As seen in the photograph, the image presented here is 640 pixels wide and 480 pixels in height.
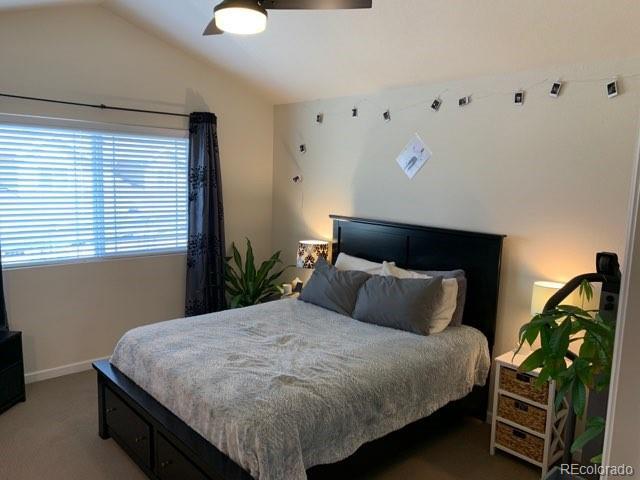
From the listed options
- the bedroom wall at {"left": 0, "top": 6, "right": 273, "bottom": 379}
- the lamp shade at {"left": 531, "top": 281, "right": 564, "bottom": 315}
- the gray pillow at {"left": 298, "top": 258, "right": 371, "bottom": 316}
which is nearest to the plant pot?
the lamp shade at {"left": 531, "top": 281, "right": 564, "bottom": 315}

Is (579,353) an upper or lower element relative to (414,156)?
lower

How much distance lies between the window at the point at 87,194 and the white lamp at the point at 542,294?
10.1ft

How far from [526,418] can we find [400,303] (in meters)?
0.96

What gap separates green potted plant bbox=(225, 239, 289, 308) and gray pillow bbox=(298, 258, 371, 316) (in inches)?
38.0

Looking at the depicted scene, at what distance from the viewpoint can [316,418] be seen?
2.12 m

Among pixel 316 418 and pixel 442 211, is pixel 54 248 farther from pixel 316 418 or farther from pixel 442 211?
pixel 442 211

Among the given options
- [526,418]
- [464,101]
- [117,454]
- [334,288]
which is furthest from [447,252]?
[117,454]

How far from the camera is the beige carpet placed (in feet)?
8.59

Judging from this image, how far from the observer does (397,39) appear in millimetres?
3070

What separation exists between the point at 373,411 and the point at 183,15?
307cm

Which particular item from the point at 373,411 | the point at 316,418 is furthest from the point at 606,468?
the point at 373,411

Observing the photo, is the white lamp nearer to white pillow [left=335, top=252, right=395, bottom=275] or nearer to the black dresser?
white pillow [left=335, top=252, right=395, bottom=275]

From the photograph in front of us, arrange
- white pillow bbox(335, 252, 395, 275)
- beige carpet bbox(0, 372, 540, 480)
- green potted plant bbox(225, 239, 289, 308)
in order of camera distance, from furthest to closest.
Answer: green potted plant bbox(225, 239, 289, 308) → white pillow bbox(335, 252, 395, 275) → beige carpet bbox(0, 372, 540, 480)

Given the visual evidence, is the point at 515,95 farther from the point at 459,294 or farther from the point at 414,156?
the point at 459,294
